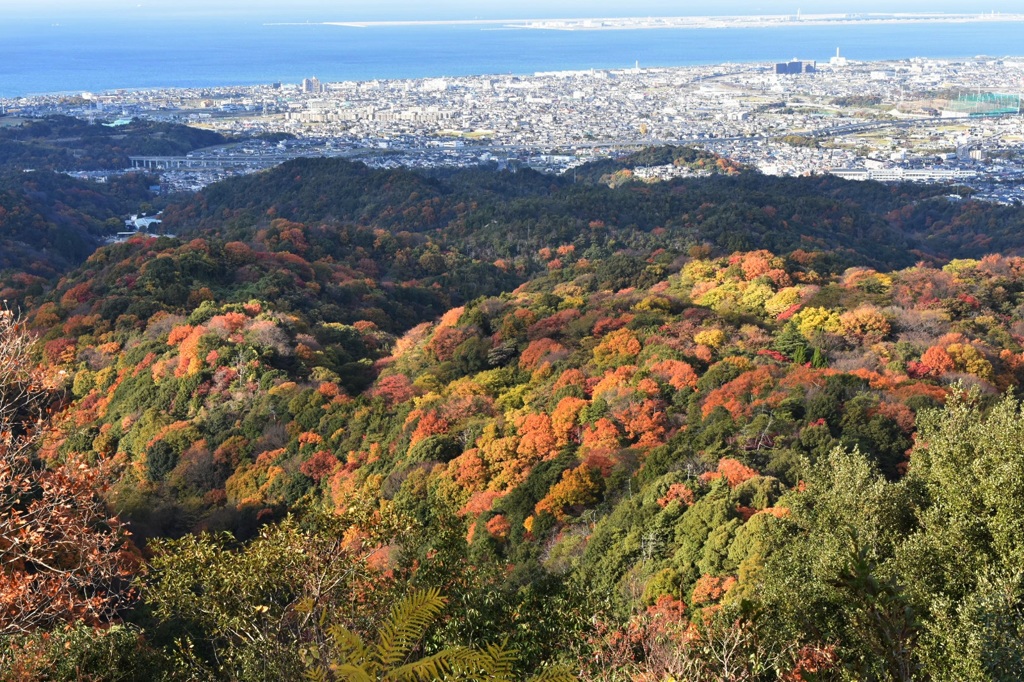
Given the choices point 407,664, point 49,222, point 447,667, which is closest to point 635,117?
point 49,222

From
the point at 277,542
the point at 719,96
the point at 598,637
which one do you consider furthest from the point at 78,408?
the point at 719,96

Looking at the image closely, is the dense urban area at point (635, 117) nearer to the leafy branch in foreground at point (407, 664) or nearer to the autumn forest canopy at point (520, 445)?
the autumn forest canopy at point (520, 445)

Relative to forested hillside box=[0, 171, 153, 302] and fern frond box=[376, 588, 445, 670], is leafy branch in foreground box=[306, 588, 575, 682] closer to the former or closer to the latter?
fern frond box=[376, 588, 445, 670]

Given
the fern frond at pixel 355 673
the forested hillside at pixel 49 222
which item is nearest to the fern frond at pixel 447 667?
the fern frond at pixel 355 673

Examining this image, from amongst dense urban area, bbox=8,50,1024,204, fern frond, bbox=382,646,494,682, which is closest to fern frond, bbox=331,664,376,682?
fern frond, bbox=382,646,494,682

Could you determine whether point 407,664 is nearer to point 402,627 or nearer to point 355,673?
point 402,627

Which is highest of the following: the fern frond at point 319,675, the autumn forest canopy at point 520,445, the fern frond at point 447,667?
the fern frond at point 447,667
